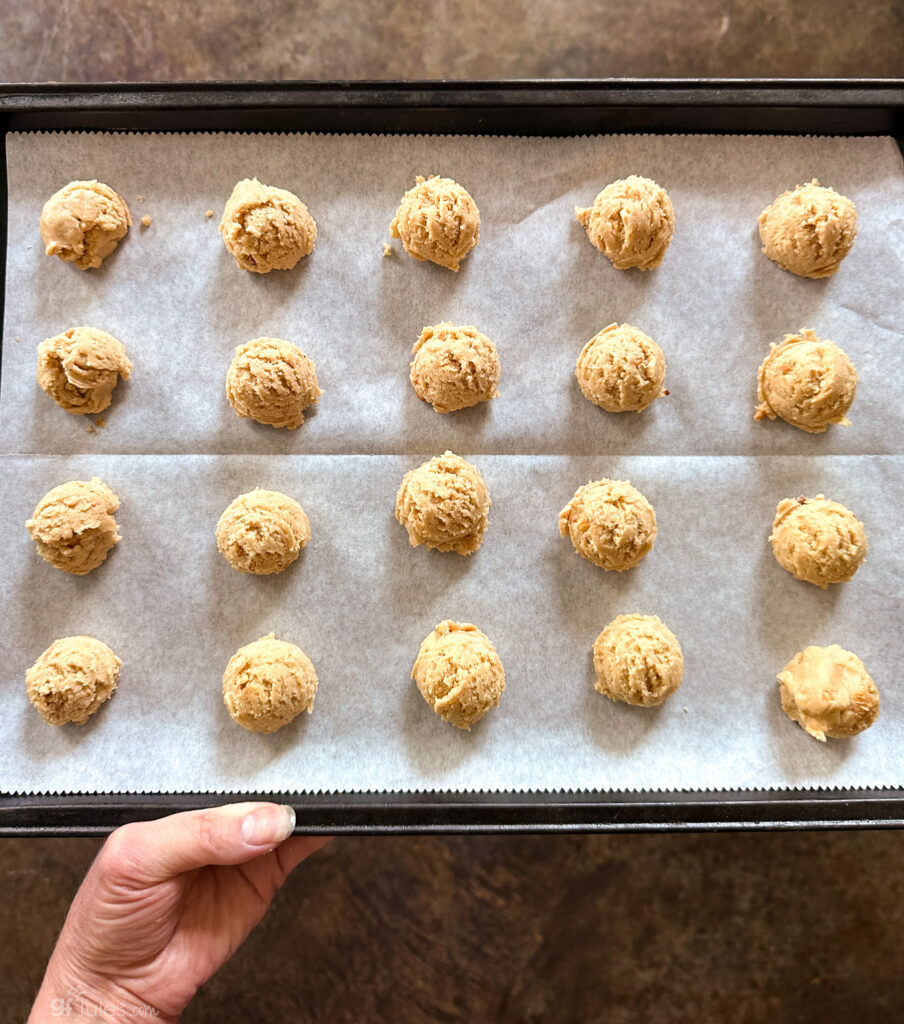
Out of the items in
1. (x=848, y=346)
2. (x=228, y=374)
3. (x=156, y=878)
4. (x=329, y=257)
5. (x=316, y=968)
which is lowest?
(x=316, y=968)

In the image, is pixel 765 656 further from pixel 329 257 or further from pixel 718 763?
pixel 329 257

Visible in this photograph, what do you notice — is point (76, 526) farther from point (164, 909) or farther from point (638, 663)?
point (638, 663)

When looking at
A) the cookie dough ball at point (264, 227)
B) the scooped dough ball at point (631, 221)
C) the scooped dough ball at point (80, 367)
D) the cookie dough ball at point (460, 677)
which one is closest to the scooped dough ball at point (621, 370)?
the scooped dough ball at point (631, 221)

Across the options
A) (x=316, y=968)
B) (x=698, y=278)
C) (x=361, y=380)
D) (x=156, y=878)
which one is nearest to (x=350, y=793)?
Result: (x=156, y=878)

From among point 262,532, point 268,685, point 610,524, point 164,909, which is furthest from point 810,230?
point 164,909

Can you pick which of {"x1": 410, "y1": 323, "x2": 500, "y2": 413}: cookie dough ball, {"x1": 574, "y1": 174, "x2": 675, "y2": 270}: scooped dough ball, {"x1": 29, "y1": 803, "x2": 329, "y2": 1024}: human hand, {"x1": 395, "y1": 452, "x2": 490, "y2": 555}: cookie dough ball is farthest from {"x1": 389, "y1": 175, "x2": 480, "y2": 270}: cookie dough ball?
{"x1": 29, "y1": 803, "x2": 329, "y2": 1024}: human hand
